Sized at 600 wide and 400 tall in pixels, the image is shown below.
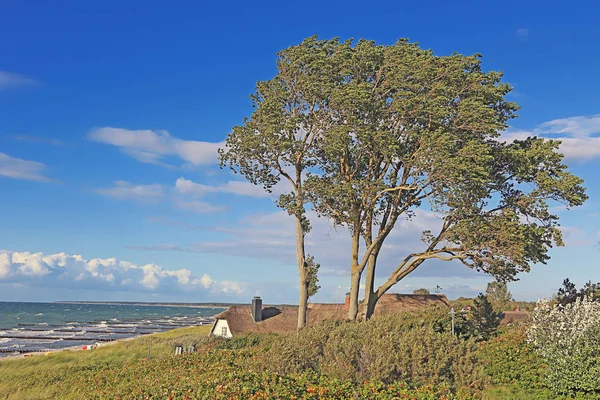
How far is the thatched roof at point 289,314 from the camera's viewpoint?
121ft

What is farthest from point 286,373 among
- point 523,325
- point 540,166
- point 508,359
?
point 540,166

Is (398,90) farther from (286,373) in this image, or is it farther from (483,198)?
(286,373)

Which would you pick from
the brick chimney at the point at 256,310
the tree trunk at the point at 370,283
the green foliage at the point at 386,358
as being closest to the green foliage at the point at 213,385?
the green foliage at the point at 386,358

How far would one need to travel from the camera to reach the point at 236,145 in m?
26.5

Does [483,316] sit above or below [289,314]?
above

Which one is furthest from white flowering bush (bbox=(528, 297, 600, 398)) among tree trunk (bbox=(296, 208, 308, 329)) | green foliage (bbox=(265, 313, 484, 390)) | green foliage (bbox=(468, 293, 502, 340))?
tree trunk (bbox=(296, 208, 308, 329))

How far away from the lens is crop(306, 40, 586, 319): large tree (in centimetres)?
2148

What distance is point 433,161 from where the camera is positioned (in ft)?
69.6

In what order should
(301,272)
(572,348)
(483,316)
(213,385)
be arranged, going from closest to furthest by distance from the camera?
(213,385) → (572,348) → (301,272) → (483,316)

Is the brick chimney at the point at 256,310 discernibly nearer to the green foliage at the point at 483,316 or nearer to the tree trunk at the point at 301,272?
the tree trunk at the point at 301,272

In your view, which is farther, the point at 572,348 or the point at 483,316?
the point at 483,316

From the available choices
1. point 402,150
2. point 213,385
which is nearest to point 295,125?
point 402,150

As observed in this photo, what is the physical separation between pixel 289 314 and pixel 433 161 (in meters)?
24.6

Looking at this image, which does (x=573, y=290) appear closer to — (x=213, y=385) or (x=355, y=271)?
(x=355, y=271)
